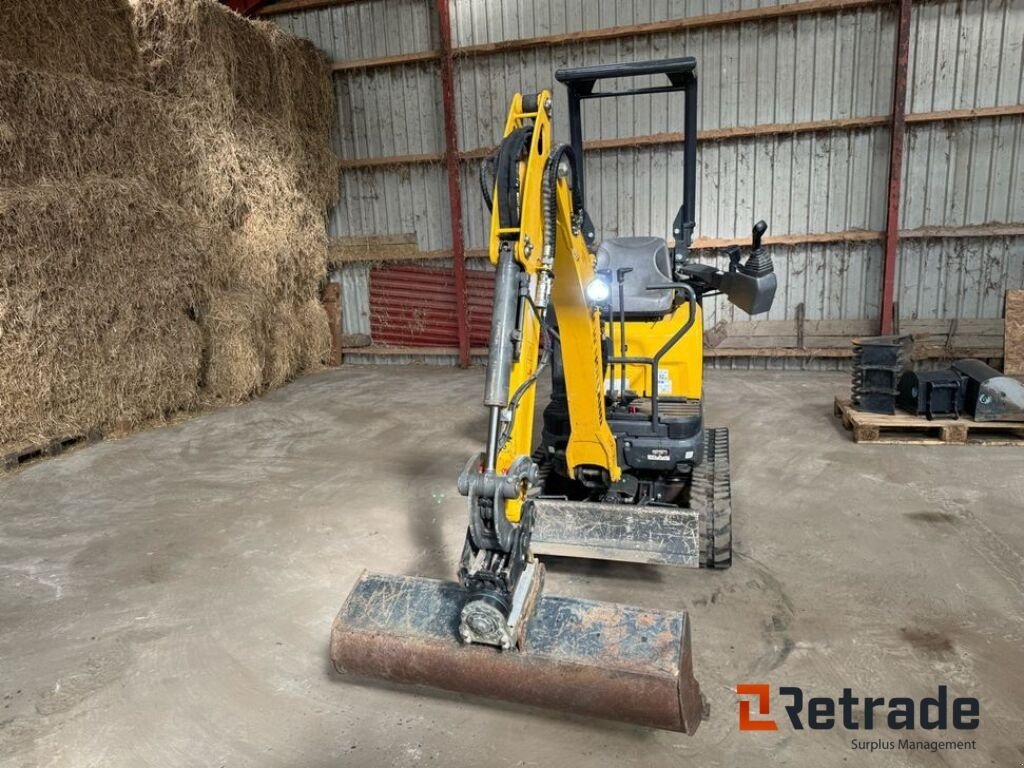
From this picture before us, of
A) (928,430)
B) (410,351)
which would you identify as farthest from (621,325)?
(410,351)

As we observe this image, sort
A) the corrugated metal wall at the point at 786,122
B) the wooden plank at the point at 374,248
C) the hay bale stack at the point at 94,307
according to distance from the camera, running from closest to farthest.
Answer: the hay bale stack at the point at 94,307 → the corrugated metal wall at the point at 786,122 → the wooden plank at the point at 374,248

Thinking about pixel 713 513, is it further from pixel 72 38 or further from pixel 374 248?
pixel 374 248

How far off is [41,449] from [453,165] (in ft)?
20.7

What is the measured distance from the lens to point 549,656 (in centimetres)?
258

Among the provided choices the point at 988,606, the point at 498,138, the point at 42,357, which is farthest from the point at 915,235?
the point at 42,357

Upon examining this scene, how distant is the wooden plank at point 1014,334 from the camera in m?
8.23

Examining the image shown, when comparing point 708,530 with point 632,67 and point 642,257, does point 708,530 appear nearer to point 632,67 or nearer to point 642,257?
point 642,257

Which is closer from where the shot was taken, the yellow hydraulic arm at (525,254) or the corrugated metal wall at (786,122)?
the yellow hydraulic arm at (525,254)

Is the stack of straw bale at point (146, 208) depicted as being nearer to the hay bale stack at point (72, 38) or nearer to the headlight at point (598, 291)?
the hay bale stack at point (72, 38)

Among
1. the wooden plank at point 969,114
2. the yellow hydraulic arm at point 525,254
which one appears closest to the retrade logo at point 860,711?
the yellow hydraulic arm at point 525,254

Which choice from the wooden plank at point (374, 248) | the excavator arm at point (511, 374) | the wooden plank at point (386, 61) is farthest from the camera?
the wooden plank at point (374, 248)

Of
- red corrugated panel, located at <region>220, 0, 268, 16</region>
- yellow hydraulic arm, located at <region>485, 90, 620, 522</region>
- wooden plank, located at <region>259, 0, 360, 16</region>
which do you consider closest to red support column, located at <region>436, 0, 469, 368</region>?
wooden plank, located at <region>259, 0, 360, 16</region>

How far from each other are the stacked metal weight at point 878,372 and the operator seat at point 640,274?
9.59 ft

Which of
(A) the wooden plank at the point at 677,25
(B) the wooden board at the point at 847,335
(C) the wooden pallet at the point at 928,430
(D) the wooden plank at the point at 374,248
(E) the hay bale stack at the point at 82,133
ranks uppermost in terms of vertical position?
(A) the wooden plank at the point at 677,25
